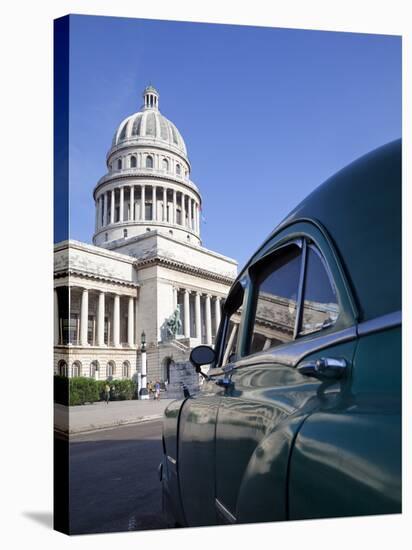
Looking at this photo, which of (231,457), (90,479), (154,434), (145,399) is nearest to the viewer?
(231,457)

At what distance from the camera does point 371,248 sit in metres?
1.82

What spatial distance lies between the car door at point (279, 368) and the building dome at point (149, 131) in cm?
6512

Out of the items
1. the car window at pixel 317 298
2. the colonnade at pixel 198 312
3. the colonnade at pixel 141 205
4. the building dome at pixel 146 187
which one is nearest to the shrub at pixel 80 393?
the car window at pixel 317 298

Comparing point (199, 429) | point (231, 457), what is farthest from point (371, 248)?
point (199, 429)

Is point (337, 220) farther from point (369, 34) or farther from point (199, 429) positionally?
point (369, 34)

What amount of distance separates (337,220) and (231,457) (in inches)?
45.0

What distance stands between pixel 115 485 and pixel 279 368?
635cm

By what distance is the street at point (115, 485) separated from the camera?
17.3ft

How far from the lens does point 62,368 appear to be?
543cm

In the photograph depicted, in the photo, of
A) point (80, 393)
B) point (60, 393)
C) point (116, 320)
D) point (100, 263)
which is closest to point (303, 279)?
point (60, 393)

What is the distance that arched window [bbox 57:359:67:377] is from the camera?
520 centimetres

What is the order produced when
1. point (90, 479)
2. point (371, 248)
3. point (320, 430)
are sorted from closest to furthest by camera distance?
point (320, 430) → point (371, 248) → point (90, 479)

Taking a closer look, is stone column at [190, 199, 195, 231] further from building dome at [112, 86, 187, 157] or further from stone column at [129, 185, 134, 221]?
stone column at [129, 185, 134, 221]

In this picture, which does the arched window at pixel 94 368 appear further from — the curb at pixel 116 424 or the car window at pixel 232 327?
the car window at pixel 232 327
